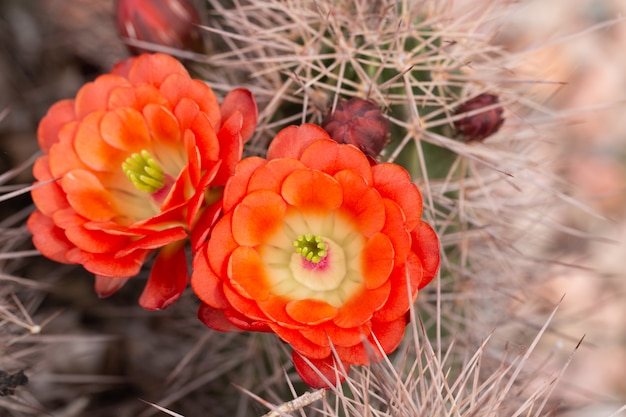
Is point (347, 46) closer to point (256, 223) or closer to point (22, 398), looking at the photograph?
point (256, 223)

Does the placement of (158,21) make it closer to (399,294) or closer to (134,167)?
(134,167)

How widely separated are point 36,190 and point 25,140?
0.49m

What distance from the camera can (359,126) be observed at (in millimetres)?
751

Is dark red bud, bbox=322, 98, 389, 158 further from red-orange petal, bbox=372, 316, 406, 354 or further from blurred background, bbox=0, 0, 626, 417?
blurred background, bbox=0, 0, 626, 417

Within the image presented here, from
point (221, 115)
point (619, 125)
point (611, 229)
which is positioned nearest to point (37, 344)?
point (221, 115)

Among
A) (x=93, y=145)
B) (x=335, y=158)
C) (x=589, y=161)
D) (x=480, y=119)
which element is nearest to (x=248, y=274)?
(x=335, y=158)

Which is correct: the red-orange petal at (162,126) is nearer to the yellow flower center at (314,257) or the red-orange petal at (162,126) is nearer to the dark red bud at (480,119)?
the yellow flower center at (314,257)

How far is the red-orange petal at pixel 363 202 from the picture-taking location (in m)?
0.68

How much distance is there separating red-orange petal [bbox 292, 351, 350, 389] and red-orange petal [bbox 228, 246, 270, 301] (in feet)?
0.24

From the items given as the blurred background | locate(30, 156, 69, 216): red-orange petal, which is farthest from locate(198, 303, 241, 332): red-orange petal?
the blurred background

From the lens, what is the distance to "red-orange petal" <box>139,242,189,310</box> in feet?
2.42

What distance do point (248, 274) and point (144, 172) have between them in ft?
0.69

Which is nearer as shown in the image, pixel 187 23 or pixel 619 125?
pixel 187 23

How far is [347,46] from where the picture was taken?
0.90 m
